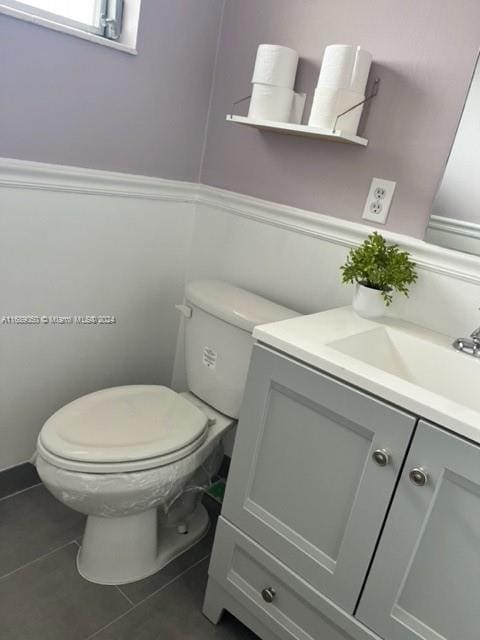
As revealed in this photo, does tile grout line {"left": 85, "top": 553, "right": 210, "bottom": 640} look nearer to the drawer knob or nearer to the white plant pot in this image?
the drawer knob

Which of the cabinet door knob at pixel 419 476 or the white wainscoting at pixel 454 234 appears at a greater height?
the white wainscoting at pixel 454 234

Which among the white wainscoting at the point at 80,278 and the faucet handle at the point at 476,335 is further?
the white wainscoting at the point at 80,278

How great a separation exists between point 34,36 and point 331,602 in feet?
4.82

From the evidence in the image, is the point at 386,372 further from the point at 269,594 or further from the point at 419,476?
the point at 269,594

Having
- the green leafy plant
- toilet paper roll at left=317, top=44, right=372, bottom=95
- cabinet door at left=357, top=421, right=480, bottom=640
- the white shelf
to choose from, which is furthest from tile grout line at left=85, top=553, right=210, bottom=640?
toilet paper roll at left=317, top=44, right=372, bottom=95

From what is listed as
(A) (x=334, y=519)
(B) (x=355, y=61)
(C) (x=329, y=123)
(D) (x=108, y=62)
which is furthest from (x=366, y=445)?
(D) (x=108, y=62)

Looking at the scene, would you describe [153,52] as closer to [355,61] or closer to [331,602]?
[355,61]

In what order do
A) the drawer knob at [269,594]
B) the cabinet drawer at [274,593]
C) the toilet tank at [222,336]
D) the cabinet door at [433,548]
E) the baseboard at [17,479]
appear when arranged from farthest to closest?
the baseboard at [17,479], the toilet tank at [222,336], the drawer knob at [269,594], the cabinet drawer at [274,593], the cabinet door at [433,548]

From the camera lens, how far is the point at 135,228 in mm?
1636

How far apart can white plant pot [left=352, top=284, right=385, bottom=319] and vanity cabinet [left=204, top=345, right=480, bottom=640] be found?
36cm

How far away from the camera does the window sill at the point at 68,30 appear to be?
1.18 m

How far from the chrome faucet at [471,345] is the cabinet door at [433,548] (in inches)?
14.8

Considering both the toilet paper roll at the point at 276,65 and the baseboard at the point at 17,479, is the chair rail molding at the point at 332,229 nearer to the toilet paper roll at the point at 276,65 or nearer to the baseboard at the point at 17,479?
the toilet paper roll at the point at 276,65

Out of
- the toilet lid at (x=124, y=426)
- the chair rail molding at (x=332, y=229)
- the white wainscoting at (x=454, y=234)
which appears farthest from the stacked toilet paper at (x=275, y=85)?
the toilet lid at (x=124, y=426)
